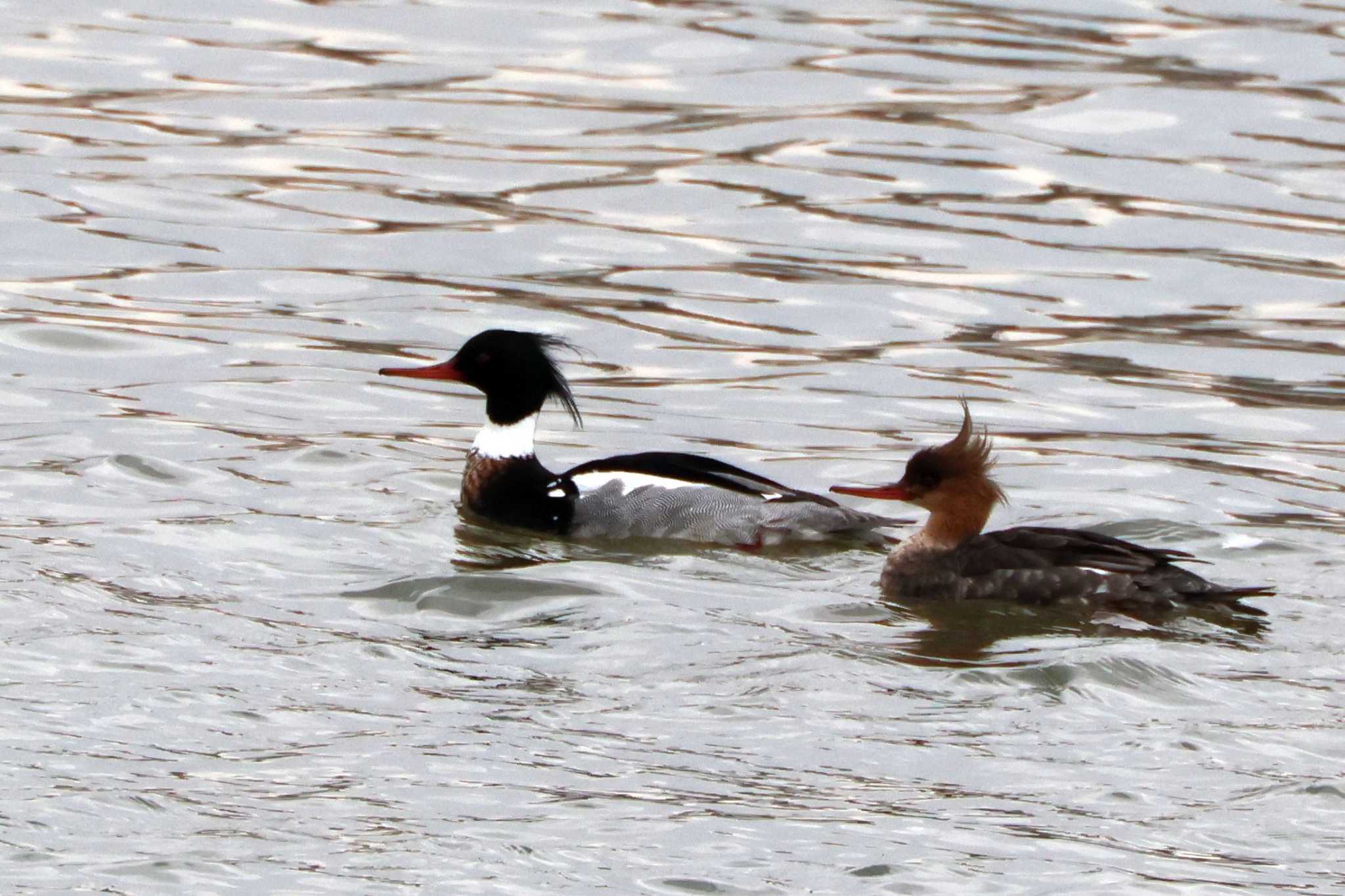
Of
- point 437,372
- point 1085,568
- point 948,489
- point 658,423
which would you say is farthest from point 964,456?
point 658,423

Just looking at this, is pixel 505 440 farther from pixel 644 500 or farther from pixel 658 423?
pixel 658 423

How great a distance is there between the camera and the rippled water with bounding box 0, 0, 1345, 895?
630cm

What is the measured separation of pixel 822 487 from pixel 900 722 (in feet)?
11.9

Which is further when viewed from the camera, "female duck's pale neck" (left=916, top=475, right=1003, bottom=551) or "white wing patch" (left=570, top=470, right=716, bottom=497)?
"white wing patch" (left=570, top=470, right=716, bottom=497)

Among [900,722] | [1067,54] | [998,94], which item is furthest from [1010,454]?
[1067,54]

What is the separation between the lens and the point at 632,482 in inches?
390

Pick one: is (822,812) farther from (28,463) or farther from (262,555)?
(28,463)

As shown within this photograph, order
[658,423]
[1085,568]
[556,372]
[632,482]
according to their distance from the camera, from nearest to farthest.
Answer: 1. [1085,568]
2. [632,482]
3. [556,372]
4. [658,423]

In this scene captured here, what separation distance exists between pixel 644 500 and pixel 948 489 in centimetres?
134

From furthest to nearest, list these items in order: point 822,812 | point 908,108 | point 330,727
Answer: point 908,108 < point 330,727 < point 822,812

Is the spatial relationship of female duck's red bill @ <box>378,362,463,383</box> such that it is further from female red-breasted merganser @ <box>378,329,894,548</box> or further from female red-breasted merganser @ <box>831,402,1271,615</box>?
female red-breasted merganser @ <box>831,402,1271,615</box>

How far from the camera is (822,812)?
6.34 metres

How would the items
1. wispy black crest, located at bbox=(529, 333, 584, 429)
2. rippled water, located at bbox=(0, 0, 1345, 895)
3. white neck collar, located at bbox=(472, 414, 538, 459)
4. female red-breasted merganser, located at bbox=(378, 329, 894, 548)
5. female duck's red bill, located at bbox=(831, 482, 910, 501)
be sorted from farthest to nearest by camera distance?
wispy black crest, located at bbox=(529, 333, 584, 429) → white neck collar, located at bbox=(472, 414, 538, 459) → female red-breasted merganser, located at bbox=(378, 329, 894, 548) → female duck's red bill, located at bbox=(831, 482, 910, 501) → rippled water, located at bbox=(0, 0, 1345, 895)

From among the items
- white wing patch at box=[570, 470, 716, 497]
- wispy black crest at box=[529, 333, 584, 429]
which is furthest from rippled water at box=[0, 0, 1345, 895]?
wispy black crest at box=[529, 333, 584, 429]
